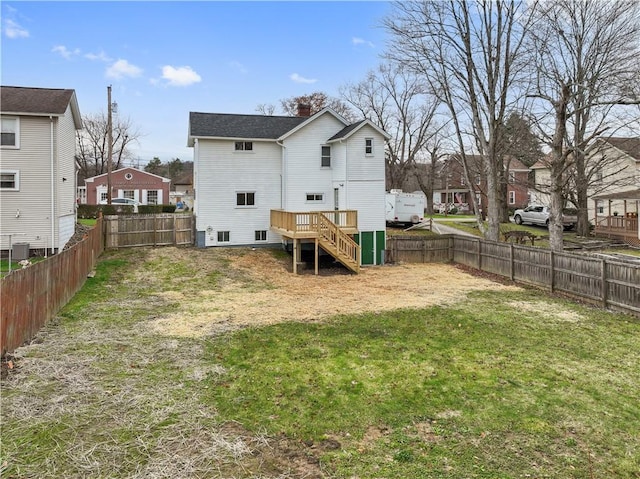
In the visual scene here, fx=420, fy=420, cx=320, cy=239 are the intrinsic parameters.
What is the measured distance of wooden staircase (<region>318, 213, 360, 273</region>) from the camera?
18.4 meters

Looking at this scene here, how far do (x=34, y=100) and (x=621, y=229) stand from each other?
35486 mm

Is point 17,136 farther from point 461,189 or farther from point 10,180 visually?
point 461,189

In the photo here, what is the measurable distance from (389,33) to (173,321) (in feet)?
63.5

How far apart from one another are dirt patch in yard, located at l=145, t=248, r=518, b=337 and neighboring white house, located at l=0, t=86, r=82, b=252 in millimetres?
4614

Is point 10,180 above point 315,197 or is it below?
above

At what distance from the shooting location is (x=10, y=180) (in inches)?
684

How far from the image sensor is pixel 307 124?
21.7 m

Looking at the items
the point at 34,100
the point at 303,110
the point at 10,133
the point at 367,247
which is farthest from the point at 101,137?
the point at 367,247

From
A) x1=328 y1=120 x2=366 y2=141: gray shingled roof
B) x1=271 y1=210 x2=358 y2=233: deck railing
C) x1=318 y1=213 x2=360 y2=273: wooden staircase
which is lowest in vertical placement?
x1=318 y1=213 x2=360 y2=273: wooden staircase

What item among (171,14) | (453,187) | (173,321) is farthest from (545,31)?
(453,187)

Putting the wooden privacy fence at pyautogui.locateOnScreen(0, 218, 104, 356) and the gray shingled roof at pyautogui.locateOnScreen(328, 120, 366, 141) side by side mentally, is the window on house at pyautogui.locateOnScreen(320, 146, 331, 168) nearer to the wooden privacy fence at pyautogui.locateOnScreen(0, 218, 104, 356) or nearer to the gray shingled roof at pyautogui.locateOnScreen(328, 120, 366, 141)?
the gray shingled roof at pyautogui.locateOnScreen(328, 120, 366, 141)

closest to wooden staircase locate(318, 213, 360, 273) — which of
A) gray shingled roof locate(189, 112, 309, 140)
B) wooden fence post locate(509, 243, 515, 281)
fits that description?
→ wooden fence post locate(509, 243, 515, 281)

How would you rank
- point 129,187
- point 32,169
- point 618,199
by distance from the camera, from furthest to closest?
point 129,187 < point 618,199 < point 32,169

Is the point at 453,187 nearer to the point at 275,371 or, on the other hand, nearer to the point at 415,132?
the point at 415,132
